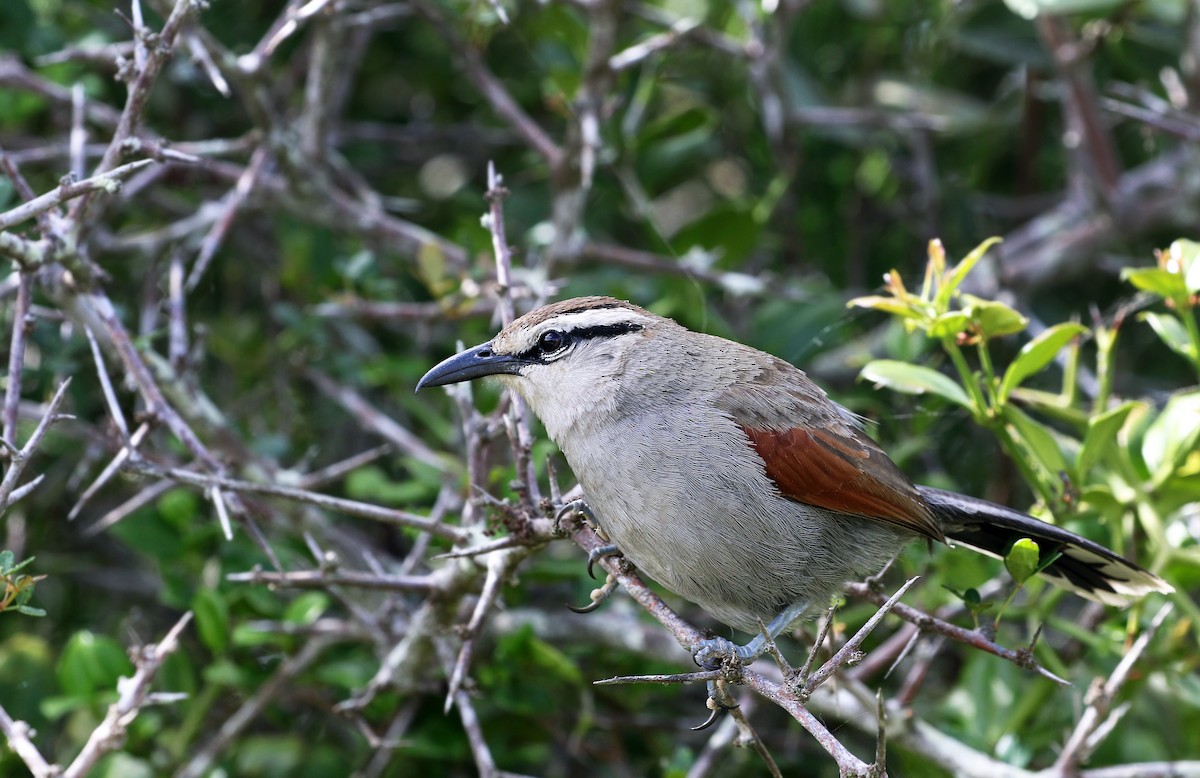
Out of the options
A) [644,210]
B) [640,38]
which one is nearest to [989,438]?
[644,210]

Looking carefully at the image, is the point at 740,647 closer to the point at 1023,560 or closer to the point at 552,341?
the point at 1023,560

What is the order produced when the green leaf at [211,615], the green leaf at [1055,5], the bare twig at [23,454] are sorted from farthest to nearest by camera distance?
the green leaf at [1055,5] < the green leaf at [211,615] < the bare twig at [23,454]

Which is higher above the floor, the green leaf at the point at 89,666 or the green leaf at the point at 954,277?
the green leaf at the point at 954,277

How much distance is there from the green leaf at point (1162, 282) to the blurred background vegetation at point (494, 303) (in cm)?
6

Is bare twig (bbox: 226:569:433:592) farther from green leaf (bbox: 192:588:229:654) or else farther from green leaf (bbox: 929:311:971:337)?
green leaf (bbox: 929:311:971:337)

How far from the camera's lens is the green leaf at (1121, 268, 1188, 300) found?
12.6 feet

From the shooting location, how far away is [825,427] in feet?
13.1

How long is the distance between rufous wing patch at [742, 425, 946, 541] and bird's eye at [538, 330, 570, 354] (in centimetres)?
69

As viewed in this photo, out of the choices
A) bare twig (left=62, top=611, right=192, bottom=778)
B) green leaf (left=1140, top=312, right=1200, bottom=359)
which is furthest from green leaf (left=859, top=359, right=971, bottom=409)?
bare twig (left=62, top=611, right=192, bottom=778)

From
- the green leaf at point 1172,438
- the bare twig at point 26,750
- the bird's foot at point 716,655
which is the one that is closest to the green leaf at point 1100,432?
the green leaf at point 1172,438

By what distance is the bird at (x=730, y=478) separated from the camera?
3.71 meters

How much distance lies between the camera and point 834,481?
12.7 ft

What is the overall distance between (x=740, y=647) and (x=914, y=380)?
100 cm

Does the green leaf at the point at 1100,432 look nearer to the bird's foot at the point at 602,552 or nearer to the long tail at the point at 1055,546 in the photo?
the long tail at the point at 1055,546
